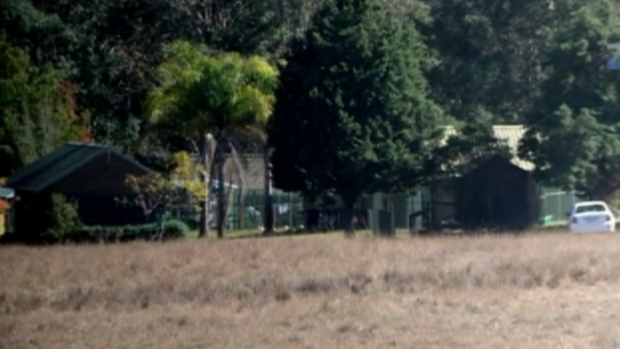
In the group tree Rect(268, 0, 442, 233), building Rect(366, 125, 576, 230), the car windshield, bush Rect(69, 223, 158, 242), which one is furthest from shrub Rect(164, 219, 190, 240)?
the car windshield

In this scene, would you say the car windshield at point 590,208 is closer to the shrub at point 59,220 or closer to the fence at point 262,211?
the shrub at point 59,220

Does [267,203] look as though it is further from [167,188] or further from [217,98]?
[217,98]

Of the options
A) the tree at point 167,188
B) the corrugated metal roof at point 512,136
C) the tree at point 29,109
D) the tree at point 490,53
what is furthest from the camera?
the tree at point 490,53

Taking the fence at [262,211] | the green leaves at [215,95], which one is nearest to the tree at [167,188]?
the green leaves at [215,95]

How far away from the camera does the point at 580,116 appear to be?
5384cm

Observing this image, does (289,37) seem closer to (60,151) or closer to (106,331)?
(60,151)

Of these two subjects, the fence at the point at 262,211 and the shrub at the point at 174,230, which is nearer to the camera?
the shrub at the point at 174,230

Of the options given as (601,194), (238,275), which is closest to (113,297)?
(238,275)

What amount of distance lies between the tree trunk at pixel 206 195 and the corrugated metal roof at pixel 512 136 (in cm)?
991

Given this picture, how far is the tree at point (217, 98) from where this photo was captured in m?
55.2

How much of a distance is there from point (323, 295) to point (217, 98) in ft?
95.1

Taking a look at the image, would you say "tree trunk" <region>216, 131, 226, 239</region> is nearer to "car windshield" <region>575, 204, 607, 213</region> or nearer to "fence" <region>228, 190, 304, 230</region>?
"fence" <region>228, 190, 304, 230</region>

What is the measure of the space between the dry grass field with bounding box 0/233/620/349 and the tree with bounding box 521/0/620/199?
13023 mm

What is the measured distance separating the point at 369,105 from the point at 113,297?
30.8 meters
